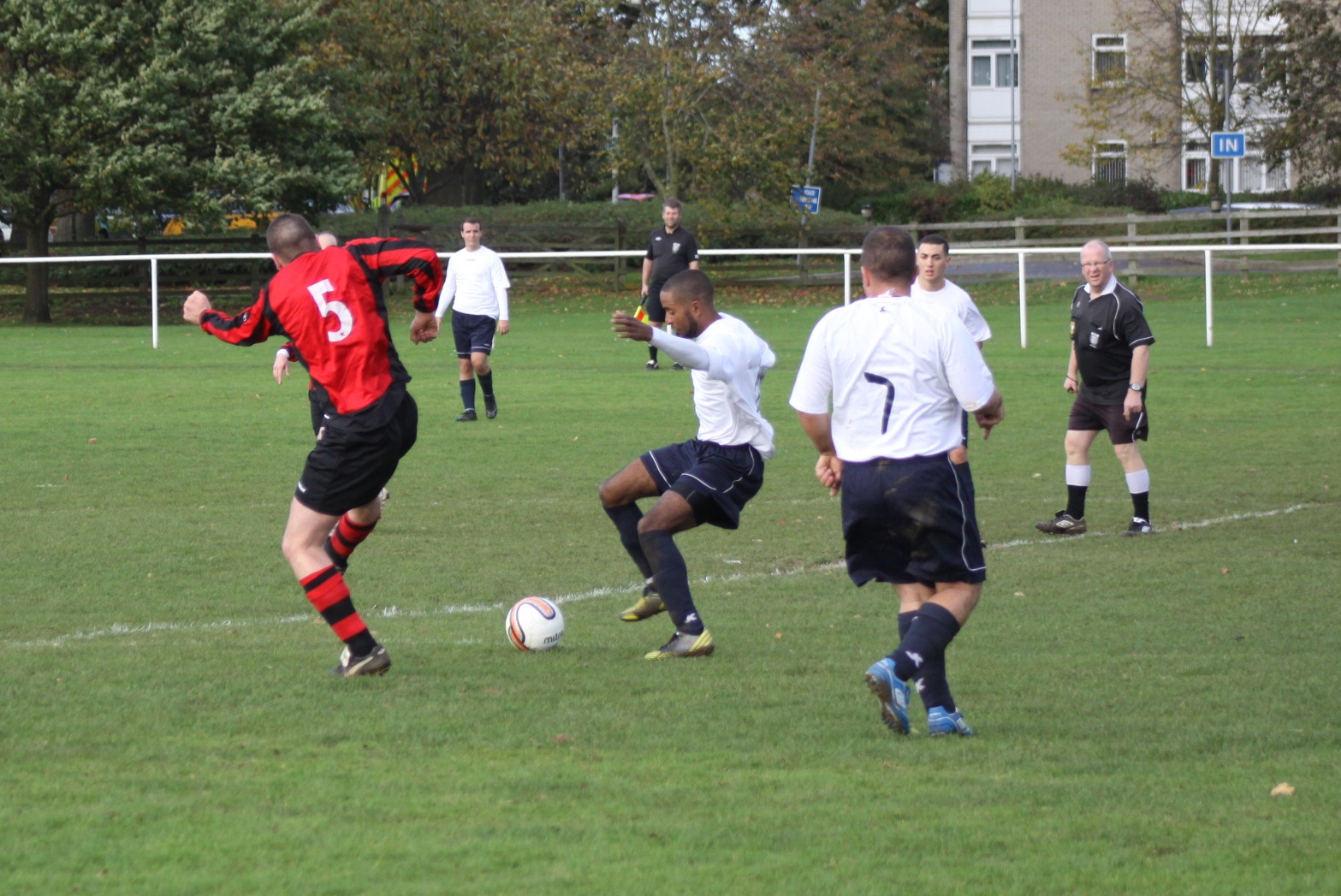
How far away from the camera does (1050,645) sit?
6676mm

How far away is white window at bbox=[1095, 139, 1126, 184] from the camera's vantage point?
48.8 metres

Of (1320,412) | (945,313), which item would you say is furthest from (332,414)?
(1320,412)

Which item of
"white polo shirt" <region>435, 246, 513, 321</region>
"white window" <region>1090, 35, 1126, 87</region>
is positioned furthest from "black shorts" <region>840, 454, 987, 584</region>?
"white window" <region>1090, 35, 1126, 87</region>

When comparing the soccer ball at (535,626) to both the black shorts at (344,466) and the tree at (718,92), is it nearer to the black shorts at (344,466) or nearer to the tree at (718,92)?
the black shorts at (344,466)

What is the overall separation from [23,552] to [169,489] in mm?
2564

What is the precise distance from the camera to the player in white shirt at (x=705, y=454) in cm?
645

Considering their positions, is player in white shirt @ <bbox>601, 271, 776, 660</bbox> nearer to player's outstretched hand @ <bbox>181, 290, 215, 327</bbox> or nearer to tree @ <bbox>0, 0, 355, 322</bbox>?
player's outstretched hand @ <bbox>181, 290, 215, 327</bbox>

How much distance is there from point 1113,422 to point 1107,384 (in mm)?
263

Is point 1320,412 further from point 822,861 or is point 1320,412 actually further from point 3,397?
point 3,397

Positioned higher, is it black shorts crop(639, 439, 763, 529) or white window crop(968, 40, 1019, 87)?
white window crop(968, 40, 1019, 87)

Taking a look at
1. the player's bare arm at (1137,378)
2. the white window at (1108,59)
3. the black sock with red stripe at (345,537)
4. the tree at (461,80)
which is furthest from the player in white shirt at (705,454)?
the white window at (1108,59)

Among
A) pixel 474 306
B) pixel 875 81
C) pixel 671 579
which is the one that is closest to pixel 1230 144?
pixel 875 81

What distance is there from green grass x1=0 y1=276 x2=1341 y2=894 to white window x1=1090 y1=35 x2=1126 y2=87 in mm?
35120

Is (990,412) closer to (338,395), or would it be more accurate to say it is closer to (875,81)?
(338,395)
